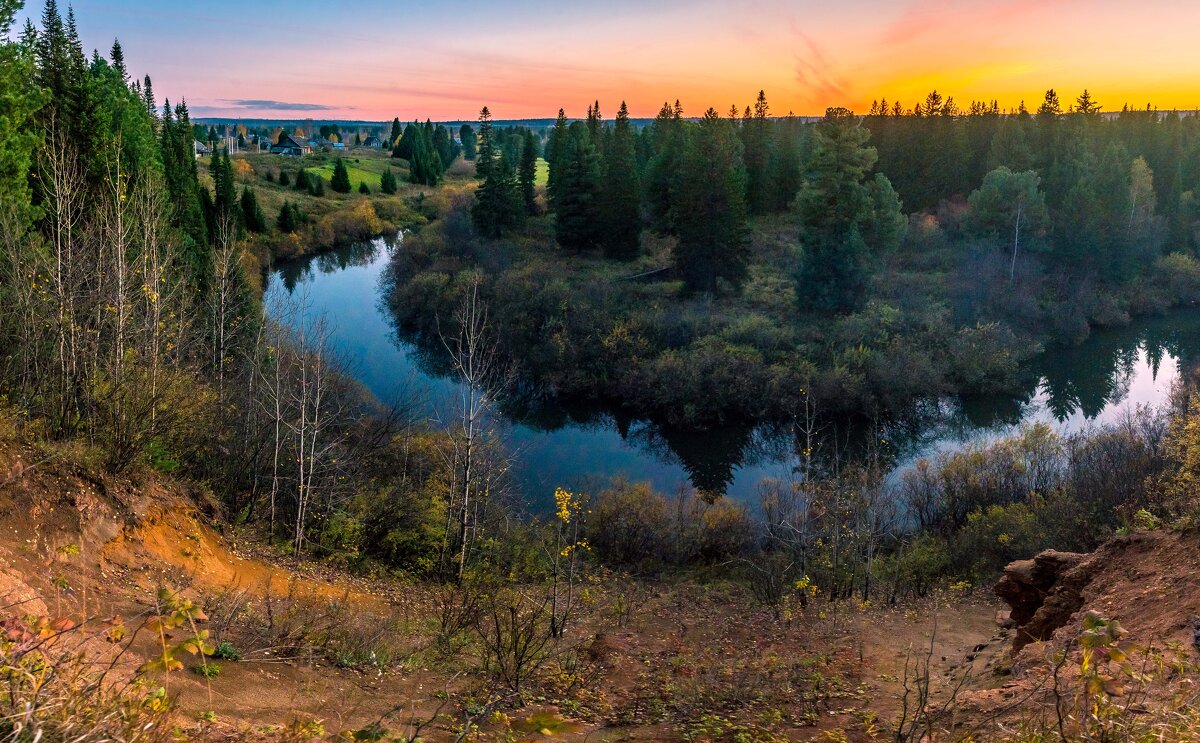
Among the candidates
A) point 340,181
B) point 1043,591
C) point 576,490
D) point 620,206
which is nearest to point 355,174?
point 340,181

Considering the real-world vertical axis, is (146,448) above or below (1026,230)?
below

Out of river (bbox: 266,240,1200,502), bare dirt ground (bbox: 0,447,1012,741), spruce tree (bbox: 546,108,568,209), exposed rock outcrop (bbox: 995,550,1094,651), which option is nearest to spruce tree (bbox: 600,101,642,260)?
spruce tree (bbox: 546,108,568,209)

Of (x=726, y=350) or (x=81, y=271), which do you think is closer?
(x=81, y=271)

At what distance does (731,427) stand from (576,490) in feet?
32.3

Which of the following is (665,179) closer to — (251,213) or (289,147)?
(251,213)

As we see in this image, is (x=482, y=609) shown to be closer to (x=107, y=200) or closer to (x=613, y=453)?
(x=107, y=200)

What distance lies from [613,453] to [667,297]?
1418 cm

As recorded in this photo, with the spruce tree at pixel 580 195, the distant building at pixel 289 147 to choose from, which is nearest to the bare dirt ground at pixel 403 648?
the spruce tree at pixel 580 195

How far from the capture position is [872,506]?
16.2 meters

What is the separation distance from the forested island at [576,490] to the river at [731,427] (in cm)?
85

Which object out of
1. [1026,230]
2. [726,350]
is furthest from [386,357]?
[1026,230]

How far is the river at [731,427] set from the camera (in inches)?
1038

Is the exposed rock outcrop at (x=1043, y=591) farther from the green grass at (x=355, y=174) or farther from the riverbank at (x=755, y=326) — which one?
the green grass at (x=355, y=174)

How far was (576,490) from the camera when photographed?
23.2m
